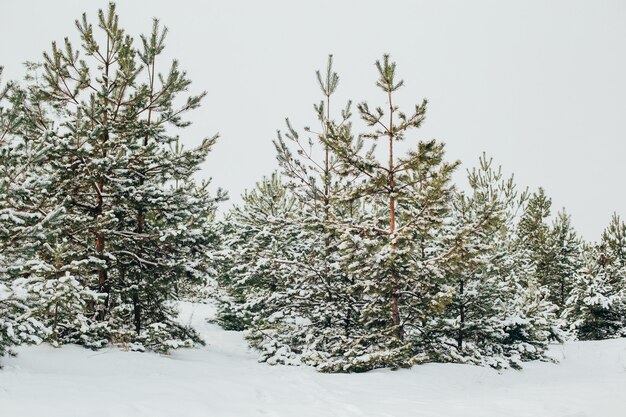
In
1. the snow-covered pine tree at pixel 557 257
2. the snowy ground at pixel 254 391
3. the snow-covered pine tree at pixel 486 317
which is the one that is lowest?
the snowy ground at pixel 254 391

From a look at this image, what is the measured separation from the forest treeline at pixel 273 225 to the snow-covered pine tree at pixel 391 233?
4 cm

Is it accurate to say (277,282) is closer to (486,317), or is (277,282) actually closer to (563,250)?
(486,317)

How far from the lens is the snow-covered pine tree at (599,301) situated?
17.7m

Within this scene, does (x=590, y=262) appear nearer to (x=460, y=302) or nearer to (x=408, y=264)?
(x=460, y=302)

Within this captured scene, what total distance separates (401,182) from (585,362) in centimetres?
931

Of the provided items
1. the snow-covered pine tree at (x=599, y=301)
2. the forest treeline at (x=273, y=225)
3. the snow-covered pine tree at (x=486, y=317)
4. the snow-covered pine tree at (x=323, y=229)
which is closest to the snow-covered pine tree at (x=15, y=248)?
the forest treeline at (x=273, y=225)

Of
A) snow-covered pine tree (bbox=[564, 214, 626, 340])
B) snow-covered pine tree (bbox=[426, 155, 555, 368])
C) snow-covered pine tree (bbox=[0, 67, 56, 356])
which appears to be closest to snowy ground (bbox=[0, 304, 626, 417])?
snow-covered pine tree (bbox=[0, 67, 56, 356])

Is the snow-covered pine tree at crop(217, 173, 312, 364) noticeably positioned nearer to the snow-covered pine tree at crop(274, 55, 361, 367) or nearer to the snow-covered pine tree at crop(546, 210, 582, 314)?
the snow-covered pine tree at crop(274, 55, 361, 367)

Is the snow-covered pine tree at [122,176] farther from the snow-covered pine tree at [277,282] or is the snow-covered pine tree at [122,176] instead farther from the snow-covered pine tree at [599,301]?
the snow-covered pine tree at [599,301]

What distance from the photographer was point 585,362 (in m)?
13.5

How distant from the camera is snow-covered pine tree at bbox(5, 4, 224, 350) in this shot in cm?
898

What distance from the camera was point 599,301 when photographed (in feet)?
57.1

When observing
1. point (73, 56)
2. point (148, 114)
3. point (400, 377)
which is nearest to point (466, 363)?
point (400, 377)

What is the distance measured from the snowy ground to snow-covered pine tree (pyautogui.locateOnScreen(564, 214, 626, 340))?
33.5ft
